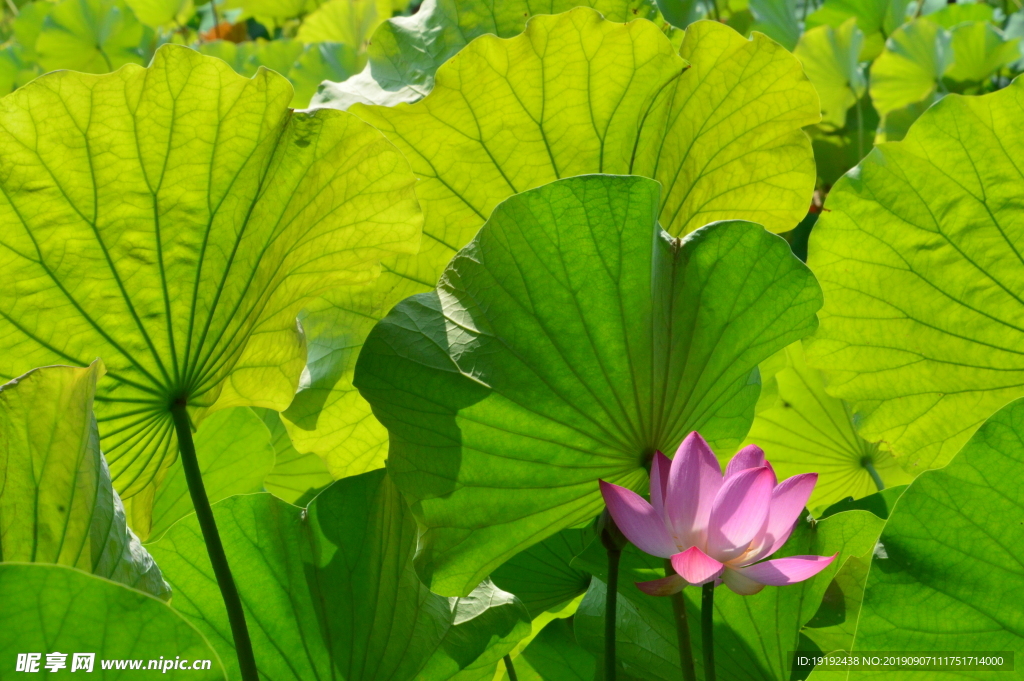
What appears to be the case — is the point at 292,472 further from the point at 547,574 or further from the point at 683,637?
the point at 683,637

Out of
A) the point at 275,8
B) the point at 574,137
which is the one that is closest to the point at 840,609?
the point at 574,137

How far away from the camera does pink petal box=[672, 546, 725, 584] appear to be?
0.39 m

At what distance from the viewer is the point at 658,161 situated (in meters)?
0.61

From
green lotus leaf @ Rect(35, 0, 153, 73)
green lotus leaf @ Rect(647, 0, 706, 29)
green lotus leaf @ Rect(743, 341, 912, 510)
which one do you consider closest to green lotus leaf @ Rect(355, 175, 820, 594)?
green lotus leaf @ Rect(743, 341, 912, 510)

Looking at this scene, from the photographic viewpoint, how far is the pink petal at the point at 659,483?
44 cm

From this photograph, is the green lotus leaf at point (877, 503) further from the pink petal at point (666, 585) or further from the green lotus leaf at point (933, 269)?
the pink petal at point (666, 585)

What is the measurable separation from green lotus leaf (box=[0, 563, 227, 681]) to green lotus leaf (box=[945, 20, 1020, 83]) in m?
1.41

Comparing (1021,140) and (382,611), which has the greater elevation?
(1021,140)

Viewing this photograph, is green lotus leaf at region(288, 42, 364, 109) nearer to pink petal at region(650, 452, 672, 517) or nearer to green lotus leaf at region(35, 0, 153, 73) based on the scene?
green lotus leaf at region(35, 0, 153, 73)

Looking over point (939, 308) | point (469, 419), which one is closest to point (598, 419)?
point (469, 419)

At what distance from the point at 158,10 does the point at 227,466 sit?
1655 millimetres

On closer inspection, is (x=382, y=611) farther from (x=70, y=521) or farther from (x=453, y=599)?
(x=70, y=521)

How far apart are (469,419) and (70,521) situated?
20cm

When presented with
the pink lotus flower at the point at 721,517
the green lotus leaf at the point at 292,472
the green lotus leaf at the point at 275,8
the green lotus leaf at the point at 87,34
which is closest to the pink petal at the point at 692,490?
the pink lotus flower at the point at 721,517
